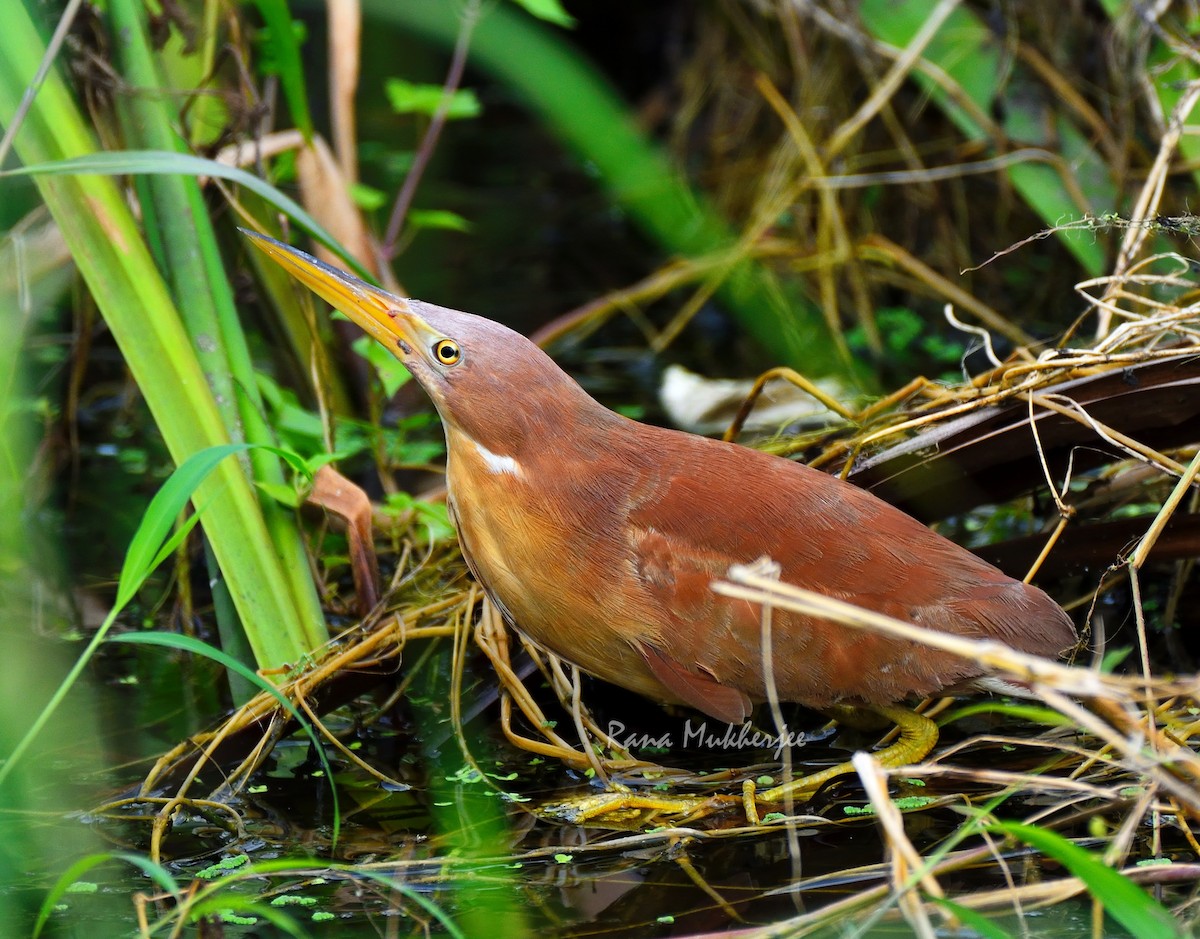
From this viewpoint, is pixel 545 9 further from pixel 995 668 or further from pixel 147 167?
pixel 995 668

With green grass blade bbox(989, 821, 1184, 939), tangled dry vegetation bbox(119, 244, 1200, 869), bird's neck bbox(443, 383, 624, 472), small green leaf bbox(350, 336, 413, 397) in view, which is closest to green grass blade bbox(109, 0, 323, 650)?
tangled dry vegetation bbox(119, 244, 1200, 869)

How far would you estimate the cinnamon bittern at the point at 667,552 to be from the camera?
7.45ft

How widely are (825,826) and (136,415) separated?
9.49 ft

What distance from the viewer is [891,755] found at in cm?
239

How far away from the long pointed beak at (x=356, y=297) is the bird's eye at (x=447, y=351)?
0.20ft

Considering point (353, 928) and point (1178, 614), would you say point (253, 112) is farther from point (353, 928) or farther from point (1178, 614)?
point (1178, 614)

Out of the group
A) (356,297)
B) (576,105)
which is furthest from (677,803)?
(576,105)

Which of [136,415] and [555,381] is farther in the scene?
[136,415]

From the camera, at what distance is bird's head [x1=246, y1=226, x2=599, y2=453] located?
2314 millimetres

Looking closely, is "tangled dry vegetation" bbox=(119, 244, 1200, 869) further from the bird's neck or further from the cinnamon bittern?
the bird's neck

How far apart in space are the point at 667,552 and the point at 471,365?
475mm

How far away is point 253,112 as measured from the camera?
3047mm

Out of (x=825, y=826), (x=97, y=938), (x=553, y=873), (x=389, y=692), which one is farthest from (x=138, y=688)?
(x=825, y=826)
